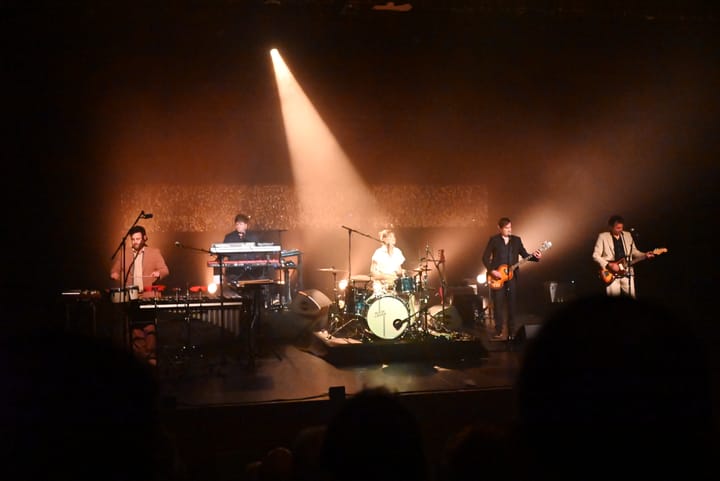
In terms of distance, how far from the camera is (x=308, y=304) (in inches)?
386

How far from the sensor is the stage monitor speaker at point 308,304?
9.77m

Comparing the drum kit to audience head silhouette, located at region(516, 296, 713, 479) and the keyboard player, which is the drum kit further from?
audience head silhouette, located at region(516, 296, 713, 479)

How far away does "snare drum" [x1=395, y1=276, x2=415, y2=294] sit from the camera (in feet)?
29.5

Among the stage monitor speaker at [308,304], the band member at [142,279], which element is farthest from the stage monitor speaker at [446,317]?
the band member at [142,279]

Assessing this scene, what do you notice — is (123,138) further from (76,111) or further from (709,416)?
(709,416)

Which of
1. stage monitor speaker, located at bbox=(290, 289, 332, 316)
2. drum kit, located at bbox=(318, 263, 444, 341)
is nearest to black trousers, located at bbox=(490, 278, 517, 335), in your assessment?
drum kit, located at bbox=(318, 263, 444, 341)

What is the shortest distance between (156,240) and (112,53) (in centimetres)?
314

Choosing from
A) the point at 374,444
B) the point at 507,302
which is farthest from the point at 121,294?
the point at 374,444

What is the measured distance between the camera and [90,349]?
3.07 feet

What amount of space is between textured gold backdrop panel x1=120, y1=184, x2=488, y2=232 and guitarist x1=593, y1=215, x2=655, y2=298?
3.06 m

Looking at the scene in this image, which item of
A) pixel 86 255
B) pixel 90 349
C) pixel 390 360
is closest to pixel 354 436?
pixel 90 349

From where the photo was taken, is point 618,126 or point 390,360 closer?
point 390,360

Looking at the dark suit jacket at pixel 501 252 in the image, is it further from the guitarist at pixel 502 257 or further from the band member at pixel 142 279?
the band member at pixel 142 279

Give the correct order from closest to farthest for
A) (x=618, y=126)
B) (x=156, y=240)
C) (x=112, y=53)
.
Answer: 1. (x=112, y=53)
2. (x=156, y=240)
3. (x=618, y=126)
